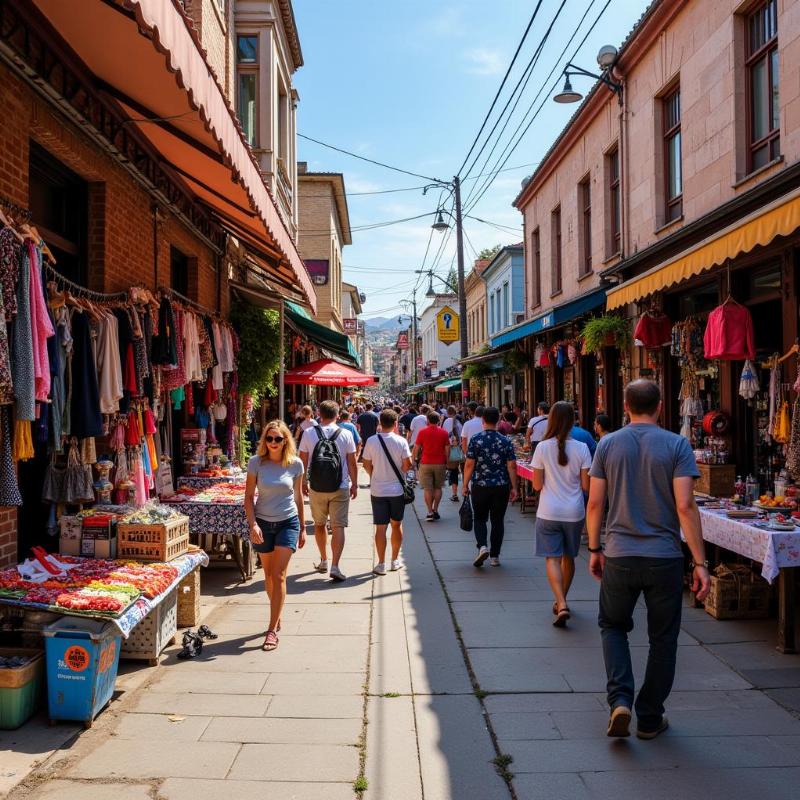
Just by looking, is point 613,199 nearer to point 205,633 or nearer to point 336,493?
point 336,493

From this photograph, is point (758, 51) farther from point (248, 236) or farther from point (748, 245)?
point (248, 236)

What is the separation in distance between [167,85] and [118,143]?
1962 millimetres

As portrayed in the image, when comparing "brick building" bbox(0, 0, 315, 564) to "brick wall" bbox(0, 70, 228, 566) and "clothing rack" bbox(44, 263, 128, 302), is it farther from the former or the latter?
"clothing rack" bbox(44, 263, 128, 302)

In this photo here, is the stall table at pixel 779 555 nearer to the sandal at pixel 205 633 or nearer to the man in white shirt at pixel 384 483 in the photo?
the man in white shirt at pixel 384 483

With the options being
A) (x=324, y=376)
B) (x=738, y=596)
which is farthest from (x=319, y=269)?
(x=738, y=596)

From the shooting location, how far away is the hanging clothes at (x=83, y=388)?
5949mm

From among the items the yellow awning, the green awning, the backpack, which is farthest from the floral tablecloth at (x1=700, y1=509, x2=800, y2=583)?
the green awning

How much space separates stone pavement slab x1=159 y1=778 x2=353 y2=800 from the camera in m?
3.69

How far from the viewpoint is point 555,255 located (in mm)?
20141

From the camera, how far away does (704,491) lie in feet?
26.8

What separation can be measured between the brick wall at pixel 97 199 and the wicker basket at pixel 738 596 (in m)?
5.79

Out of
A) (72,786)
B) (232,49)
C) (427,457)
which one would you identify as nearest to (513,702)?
(72,786)

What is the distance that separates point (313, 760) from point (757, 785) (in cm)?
228

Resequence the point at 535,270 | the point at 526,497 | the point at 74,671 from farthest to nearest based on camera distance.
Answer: the point at 535,270 < the point at 526,497 < the point at 74,671
